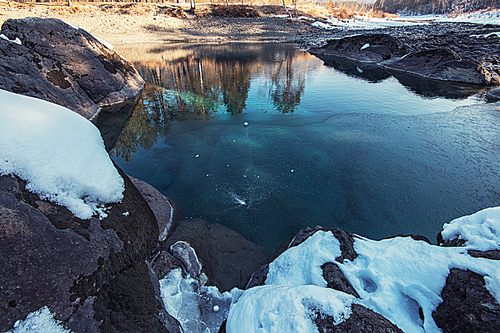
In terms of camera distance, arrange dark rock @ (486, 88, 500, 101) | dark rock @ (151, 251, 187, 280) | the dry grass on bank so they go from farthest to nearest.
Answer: the dry grass on bank < dark rock @ (486, 88, 500, 101) < dark rock @ (151, 251, 187, 280)

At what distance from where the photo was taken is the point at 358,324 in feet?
6.33

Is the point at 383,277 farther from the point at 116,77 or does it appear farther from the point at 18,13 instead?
the point at 18,13

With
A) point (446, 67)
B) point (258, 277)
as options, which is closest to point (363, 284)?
point (258, 277)

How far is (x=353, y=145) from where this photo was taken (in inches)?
295

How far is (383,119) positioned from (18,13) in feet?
177

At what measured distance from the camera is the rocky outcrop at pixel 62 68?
7734 mm

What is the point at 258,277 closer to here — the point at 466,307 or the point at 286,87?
the point at 466,307

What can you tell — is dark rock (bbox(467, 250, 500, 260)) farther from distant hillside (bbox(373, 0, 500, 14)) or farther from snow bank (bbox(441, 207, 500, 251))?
distant hillside (bbox(373, 0, 500, 14))

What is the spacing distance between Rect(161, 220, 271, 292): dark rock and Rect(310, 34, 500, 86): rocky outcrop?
55.6 ft

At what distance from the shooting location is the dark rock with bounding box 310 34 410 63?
2183 cm

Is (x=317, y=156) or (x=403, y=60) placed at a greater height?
(x=403, y=60)

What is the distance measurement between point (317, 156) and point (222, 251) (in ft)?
14.1

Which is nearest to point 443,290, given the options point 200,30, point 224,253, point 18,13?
point 224,253

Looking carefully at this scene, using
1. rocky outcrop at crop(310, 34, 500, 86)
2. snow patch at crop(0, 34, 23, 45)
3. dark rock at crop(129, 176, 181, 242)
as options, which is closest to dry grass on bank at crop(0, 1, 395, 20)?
rocky outcrop at crop(310, 34, 500, 86)
